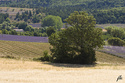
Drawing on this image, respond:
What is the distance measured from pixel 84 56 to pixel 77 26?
21.5ft

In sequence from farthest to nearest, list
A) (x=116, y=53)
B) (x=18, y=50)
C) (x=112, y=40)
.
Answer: (x=112, y=40) → (x=116, y=53) → (x=18, y=50)

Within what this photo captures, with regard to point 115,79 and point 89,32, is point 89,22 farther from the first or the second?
point 115,79

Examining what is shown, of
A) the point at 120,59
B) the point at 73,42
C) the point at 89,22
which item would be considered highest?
the point at 89,22

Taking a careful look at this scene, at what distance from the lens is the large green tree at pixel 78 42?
53.7 meters

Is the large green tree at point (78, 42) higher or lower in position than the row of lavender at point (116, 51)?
higher

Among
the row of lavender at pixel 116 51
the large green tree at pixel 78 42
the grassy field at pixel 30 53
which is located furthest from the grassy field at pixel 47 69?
the large green tree at pixel 78 42

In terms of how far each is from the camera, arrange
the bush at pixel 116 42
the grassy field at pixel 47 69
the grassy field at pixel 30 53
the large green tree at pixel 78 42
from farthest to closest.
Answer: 1. the bush at pixel 116 42
2. the grassy field at pixel 30 53
3. the large green tree at pixel 78 42
4. the grassy field at pixel 47 69

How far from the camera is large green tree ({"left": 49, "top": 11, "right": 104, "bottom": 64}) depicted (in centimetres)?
5369

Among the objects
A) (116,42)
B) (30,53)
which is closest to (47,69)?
(30,53)

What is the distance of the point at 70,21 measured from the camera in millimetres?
56125

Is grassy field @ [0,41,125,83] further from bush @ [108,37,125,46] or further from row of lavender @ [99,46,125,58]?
bush @ [108,37,125,46]

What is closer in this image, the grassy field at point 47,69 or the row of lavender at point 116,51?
the grassy field at point 47,69

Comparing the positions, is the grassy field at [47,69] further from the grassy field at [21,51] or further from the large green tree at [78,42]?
the large green tree at [78,42]

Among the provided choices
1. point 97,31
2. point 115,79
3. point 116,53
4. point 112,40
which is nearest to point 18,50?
point 97,31
